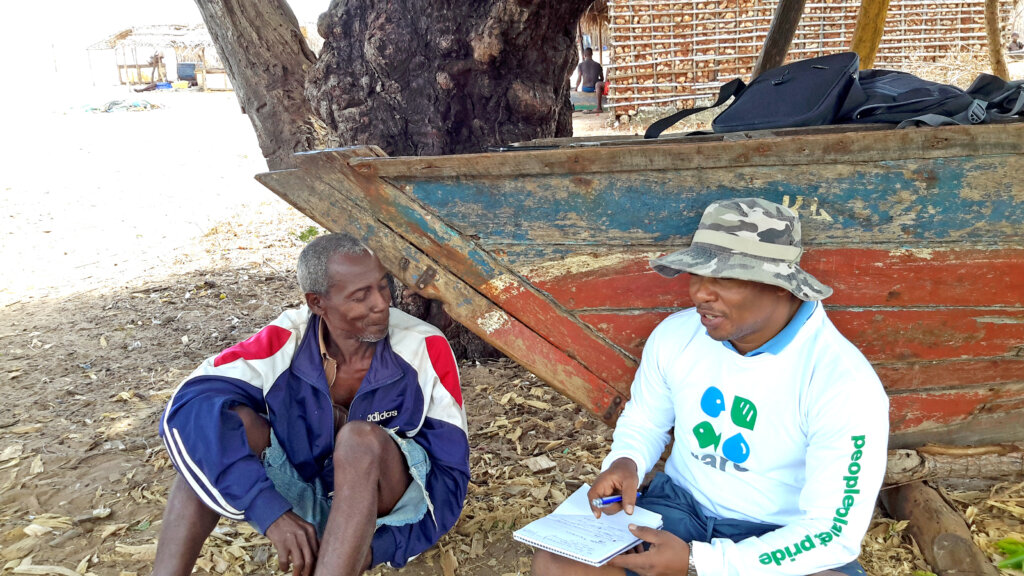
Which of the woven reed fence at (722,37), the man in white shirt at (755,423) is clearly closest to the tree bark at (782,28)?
the man in white shirt at (755,423)

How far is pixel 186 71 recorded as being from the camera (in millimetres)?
29625

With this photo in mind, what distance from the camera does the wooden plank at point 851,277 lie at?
224 centimetres

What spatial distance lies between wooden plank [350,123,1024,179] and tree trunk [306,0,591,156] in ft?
4.52

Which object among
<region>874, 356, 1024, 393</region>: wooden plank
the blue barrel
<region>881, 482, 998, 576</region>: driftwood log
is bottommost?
<region>881, 482, 998, 576</region>: driftwood log

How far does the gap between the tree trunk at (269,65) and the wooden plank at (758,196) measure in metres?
2.00

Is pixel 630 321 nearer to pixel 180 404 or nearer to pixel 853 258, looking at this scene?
pixel 853 258

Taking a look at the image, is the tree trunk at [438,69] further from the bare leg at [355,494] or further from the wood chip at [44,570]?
the wood chip at [44,570]

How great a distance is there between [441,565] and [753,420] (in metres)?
1.27

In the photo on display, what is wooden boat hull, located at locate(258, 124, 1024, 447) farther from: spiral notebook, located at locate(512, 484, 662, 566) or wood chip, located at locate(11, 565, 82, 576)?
wood chip, located at locate(11, 565, 82, 576)

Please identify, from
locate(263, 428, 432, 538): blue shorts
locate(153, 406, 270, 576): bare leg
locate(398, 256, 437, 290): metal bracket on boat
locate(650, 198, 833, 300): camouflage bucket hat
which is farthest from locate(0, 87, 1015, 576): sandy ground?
locate(650, 198, 833, 300): camouflage bucket hat

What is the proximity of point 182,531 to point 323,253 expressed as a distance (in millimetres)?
903

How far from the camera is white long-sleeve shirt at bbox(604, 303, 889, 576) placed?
1.72 m

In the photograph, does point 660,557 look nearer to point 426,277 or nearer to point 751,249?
point 751,249

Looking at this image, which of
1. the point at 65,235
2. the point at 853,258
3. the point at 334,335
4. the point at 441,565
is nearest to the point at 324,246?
the point at 334,335
